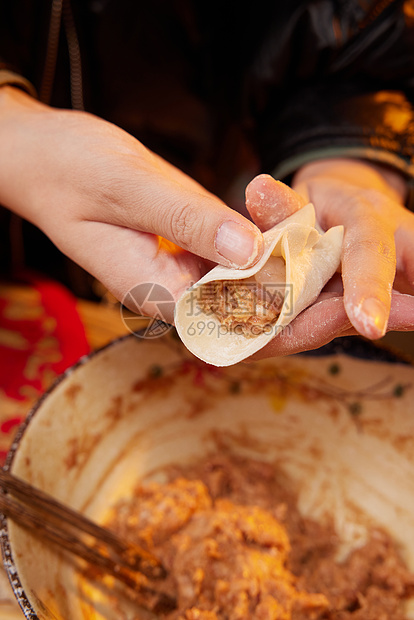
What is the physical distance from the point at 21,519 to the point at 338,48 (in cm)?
152

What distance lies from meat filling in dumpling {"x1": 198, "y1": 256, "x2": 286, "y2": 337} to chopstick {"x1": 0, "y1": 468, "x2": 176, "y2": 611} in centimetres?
52

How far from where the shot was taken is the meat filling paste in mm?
954

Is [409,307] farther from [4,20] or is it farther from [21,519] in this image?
[4,20]

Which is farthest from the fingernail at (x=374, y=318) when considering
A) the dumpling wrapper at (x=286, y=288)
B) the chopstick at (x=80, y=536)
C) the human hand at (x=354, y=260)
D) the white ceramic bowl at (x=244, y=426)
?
the chopstick at (x=80, y=536)

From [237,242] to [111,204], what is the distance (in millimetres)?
308

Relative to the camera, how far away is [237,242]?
0.78 m

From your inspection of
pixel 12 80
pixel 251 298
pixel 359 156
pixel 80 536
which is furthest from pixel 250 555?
pixel 12 80

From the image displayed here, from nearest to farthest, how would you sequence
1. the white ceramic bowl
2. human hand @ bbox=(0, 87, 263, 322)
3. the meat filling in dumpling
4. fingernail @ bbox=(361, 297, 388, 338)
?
1. fingernail @ bbox=(361, 297, 388, 338)
2. human hand @ bbox=(0, 87, 263, 322)
3. the meat filling in dumpling
4. the white ceramic bowl

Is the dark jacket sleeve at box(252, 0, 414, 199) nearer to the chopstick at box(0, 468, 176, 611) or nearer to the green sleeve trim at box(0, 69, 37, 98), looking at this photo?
the green sleeve trim at box(0, 69, 37, 98)

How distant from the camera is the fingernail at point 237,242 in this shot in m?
0.77

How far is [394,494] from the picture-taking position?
1.22 metres

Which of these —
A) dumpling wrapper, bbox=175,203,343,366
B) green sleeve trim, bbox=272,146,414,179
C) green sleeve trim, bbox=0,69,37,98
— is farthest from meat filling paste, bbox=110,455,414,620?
green sleeve trim, bbox=0,69,37,98

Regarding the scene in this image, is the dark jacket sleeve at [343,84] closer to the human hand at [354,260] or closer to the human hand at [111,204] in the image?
the human hand at [354,260]

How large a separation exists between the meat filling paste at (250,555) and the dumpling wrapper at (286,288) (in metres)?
0.47
